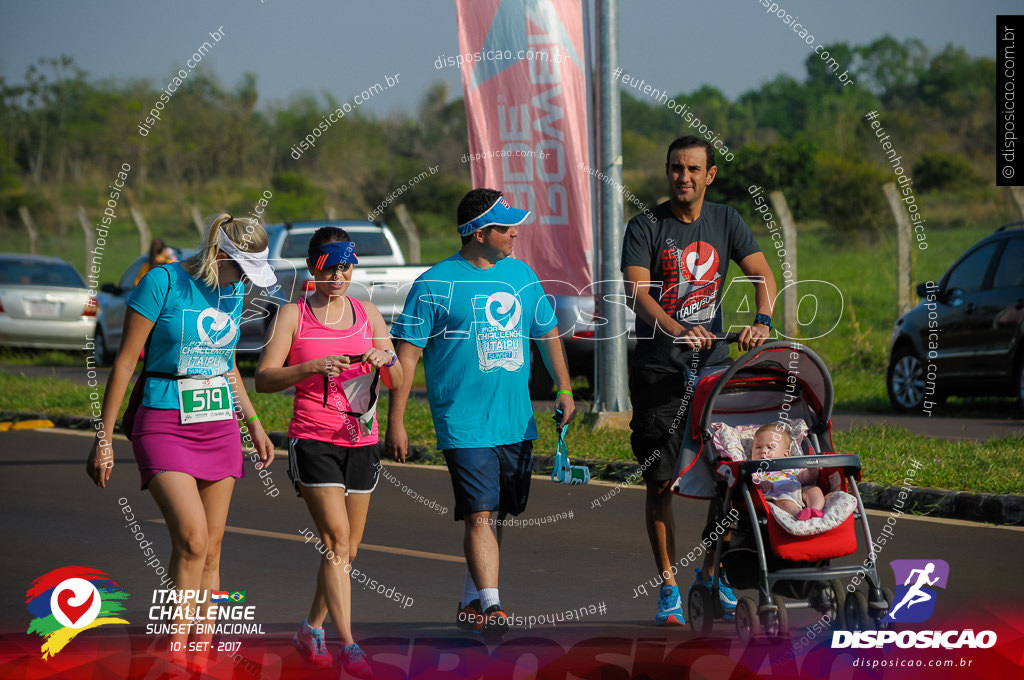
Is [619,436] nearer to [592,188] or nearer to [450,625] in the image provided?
[592,188]

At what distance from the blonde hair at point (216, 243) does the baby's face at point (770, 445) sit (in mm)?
2380

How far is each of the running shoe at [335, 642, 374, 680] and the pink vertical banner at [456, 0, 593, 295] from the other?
272 inches

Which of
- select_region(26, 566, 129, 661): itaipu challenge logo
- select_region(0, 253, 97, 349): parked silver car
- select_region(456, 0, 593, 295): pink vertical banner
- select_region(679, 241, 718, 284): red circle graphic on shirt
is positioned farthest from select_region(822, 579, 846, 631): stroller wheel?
select_region(0, 253, 97, 349): parked silver car

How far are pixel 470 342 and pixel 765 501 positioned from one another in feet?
4.93

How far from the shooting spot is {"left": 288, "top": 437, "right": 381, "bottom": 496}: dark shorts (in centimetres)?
548

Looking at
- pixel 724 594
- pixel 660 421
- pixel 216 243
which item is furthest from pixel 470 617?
pixel 216 243

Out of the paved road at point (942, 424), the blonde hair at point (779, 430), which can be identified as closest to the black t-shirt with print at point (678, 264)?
the blonde hair at point (779, 430)

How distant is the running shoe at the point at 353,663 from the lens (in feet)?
17.1

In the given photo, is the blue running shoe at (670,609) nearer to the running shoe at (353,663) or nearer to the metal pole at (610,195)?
the running shoe at (353,663)

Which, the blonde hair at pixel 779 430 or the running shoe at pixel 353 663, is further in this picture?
the blonde hair at pixel 779 430

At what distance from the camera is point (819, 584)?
5.55 meters

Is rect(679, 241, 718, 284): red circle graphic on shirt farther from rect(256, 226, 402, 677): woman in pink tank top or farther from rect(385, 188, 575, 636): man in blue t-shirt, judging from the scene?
rect(256, 226, 402, 677): woman in pink tank top

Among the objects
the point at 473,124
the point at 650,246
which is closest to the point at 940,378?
the point at 473,124

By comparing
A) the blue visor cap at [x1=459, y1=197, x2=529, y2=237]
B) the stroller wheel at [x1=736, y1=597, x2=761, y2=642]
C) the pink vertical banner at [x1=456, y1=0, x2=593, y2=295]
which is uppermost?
the pink vertical banner at [x1=456, y1=0, x2=593, y2=295]
